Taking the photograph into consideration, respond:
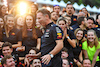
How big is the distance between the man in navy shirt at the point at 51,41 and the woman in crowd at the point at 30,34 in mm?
Answer: 1791

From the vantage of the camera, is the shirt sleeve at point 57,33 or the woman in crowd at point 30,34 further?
the woman in crowd at point 30,34

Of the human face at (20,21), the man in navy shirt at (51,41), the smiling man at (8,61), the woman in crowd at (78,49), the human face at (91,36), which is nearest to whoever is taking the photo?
the man in navy shirt at (51,41)

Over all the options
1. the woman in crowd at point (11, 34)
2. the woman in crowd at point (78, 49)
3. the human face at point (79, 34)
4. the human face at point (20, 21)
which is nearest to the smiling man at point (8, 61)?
the woman in crowd at point (11, 34)

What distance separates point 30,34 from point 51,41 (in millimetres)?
2035

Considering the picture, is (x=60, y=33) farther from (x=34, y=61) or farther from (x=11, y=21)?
(x=11, y=21)

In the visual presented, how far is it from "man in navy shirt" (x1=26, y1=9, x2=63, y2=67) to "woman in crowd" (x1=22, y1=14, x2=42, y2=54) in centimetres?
179

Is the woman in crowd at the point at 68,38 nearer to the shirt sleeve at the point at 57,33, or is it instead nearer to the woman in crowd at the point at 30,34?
the woman in crowd at the point at 30,34

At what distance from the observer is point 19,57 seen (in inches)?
253

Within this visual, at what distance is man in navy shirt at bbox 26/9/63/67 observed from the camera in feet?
14.3

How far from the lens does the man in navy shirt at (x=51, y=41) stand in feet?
14.3

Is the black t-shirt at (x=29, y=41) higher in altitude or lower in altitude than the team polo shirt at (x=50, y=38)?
lower

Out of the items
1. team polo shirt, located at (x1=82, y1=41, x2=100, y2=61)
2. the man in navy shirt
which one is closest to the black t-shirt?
the man in navy shirt

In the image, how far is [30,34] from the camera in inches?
255

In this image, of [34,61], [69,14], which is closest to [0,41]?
[34,61]
